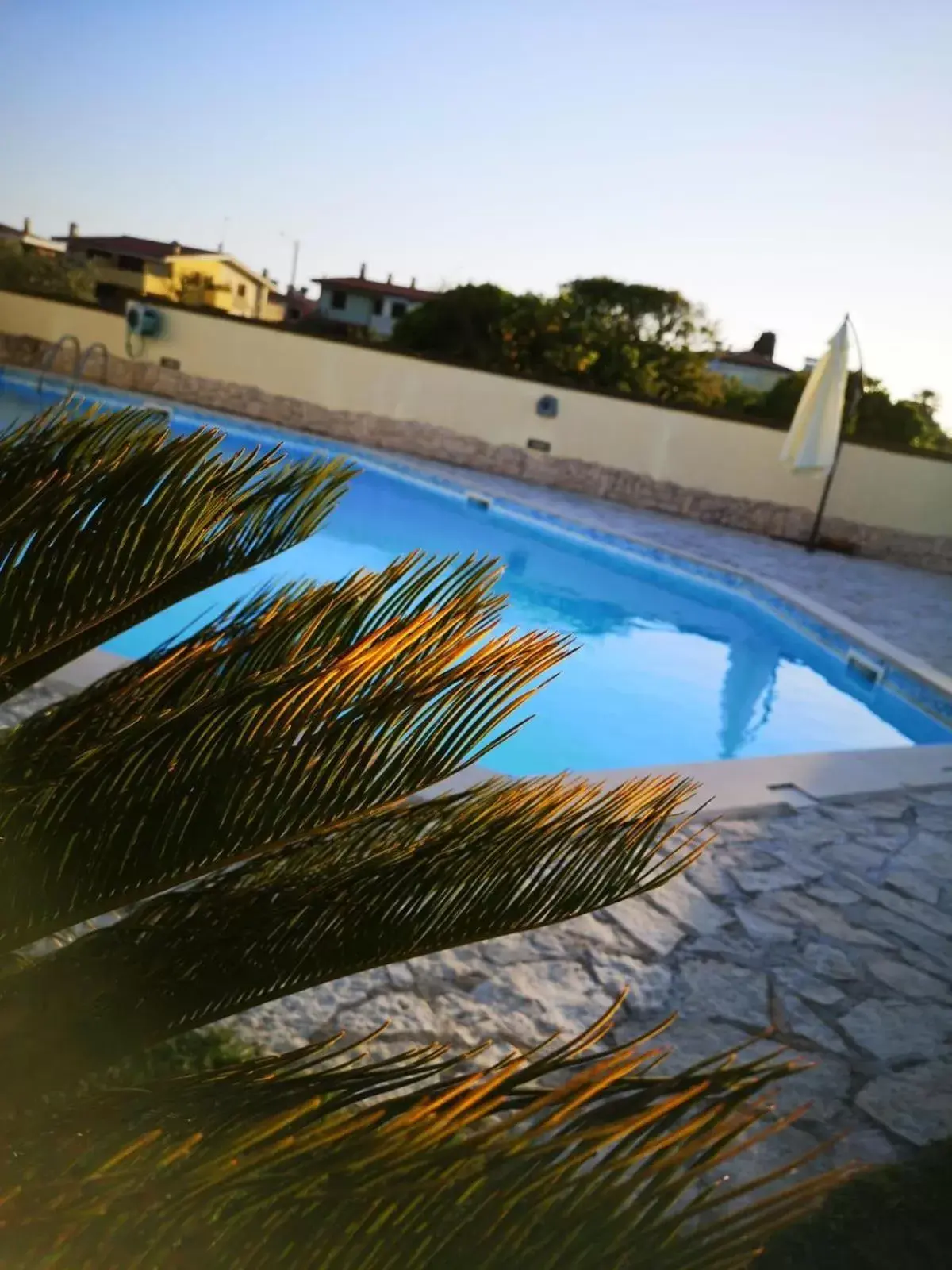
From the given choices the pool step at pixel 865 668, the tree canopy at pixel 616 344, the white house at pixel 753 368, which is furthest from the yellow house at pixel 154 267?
the pool step at pixel 865 668

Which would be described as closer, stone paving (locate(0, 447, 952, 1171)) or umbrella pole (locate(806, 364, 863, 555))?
stone paving (locate(0, 447, 952, 1171))

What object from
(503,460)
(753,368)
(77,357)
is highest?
(753,368)

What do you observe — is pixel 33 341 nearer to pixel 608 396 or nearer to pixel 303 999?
pixel 608 396

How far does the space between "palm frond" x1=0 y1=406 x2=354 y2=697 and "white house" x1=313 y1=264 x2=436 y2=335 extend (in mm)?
47944

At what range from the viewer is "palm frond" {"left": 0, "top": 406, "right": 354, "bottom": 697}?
1262 mm

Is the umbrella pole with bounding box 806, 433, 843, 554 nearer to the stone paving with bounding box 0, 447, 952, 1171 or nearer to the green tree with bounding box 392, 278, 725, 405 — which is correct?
the green tree with bounding box 392, 278, 725, 405

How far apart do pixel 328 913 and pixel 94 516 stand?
68cm

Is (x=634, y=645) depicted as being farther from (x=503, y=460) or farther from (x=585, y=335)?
(x=585, y=335)

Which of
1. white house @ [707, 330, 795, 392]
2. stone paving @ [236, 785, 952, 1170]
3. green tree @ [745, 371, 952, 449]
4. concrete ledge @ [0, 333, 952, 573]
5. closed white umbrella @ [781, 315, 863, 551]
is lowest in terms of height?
stone paving @ [236, 785, 952, 1170]

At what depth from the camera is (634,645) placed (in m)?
8.89

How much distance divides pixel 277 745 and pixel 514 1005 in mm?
1807

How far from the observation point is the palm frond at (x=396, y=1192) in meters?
0.79

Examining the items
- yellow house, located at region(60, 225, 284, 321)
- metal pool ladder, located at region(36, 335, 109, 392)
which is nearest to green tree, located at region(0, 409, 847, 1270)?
metal pool ladder, located at region(36, 335, 109, 392)

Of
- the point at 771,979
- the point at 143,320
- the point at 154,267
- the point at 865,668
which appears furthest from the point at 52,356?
the point at 154,267
